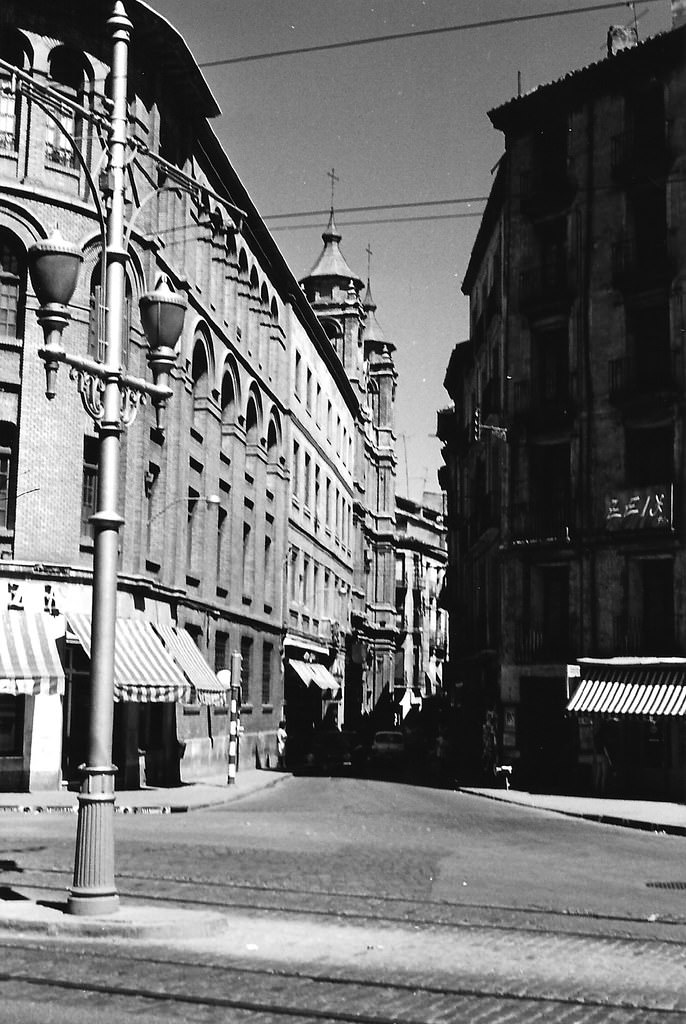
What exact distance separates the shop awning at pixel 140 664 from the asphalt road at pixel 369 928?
15.8ft

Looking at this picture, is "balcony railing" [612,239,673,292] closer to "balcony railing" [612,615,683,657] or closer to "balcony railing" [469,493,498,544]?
"balcony railing" [469,493,498,544]

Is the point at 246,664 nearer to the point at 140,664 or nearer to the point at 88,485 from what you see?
the point at 140,664

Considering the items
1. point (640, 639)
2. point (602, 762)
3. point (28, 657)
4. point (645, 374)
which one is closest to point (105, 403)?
point (28, 657)

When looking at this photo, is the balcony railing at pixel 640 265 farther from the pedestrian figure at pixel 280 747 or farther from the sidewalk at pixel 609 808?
the pedestrian figure at pixel 280 747

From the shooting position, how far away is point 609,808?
2738cm

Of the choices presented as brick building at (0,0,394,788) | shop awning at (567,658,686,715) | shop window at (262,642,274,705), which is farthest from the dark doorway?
shop window at (262,642,274,705)

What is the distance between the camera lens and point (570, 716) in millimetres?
32250

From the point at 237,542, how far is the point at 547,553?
1083 cm

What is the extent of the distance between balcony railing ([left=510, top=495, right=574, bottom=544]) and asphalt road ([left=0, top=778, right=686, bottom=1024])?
12720 millimetres

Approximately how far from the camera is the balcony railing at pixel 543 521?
34.0 meters

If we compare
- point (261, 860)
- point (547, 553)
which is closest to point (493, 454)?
point (547, 553)

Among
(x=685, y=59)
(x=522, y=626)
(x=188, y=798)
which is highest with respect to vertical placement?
(x=685, y=59)

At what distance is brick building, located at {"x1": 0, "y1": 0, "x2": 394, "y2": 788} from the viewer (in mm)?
27141

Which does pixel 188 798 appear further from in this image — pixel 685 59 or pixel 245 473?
pixel 685 59
